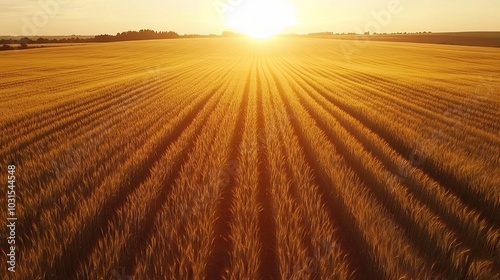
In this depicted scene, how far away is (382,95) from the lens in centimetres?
1464

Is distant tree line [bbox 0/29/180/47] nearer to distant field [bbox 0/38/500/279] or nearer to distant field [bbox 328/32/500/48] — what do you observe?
distant field [bbox 328/32/500/48]

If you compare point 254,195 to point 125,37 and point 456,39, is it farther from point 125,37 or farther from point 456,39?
point 125,37

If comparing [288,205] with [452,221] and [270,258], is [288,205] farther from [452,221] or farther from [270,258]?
[452,221]

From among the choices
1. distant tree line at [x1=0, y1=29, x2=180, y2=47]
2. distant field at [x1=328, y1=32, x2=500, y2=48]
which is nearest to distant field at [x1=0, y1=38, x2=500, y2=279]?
distant field at [x1=328, y1=32, x2=500, y2=48]

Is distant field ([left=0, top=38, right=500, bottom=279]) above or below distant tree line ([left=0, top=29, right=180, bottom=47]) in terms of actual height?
above

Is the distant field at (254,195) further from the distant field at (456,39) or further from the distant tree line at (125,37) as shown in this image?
the distant tree line at (125,37)

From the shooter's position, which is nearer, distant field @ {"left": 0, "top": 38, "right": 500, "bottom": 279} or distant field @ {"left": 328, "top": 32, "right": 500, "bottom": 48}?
distant field @ {"left": 0, "top": 38, "right": 500, "bottom": 279}

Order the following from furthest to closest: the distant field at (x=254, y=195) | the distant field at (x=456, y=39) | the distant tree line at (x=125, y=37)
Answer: the distant tree line at (x=125, y=37), the distant field at (x=456, y=39), the distant field at (x=254, y=195)

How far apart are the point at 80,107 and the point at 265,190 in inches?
356

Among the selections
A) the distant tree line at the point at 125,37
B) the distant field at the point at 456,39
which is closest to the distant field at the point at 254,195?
the distant field at the point at 456,39

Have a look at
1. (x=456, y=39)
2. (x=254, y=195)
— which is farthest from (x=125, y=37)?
(x=254, y=195)

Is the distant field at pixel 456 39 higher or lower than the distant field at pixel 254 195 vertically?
lower

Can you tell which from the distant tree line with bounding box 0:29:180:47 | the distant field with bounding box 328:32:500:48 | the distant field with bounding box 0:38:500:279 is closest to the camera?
the distant field with bounding box 0:38:500:279

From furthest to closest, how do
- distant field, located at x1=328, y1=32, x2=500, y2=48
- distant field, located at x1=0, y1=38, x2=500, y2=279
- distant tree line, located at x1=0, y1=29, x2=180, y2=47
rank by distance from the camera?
distant tree line, located at x1=0, y1=29, x2=180, y2=47 < distant field, located at x1=328, y1=32, x2=500, y2=48 < distant field, located at x1=0, y1=38, x2=500, y2=279
